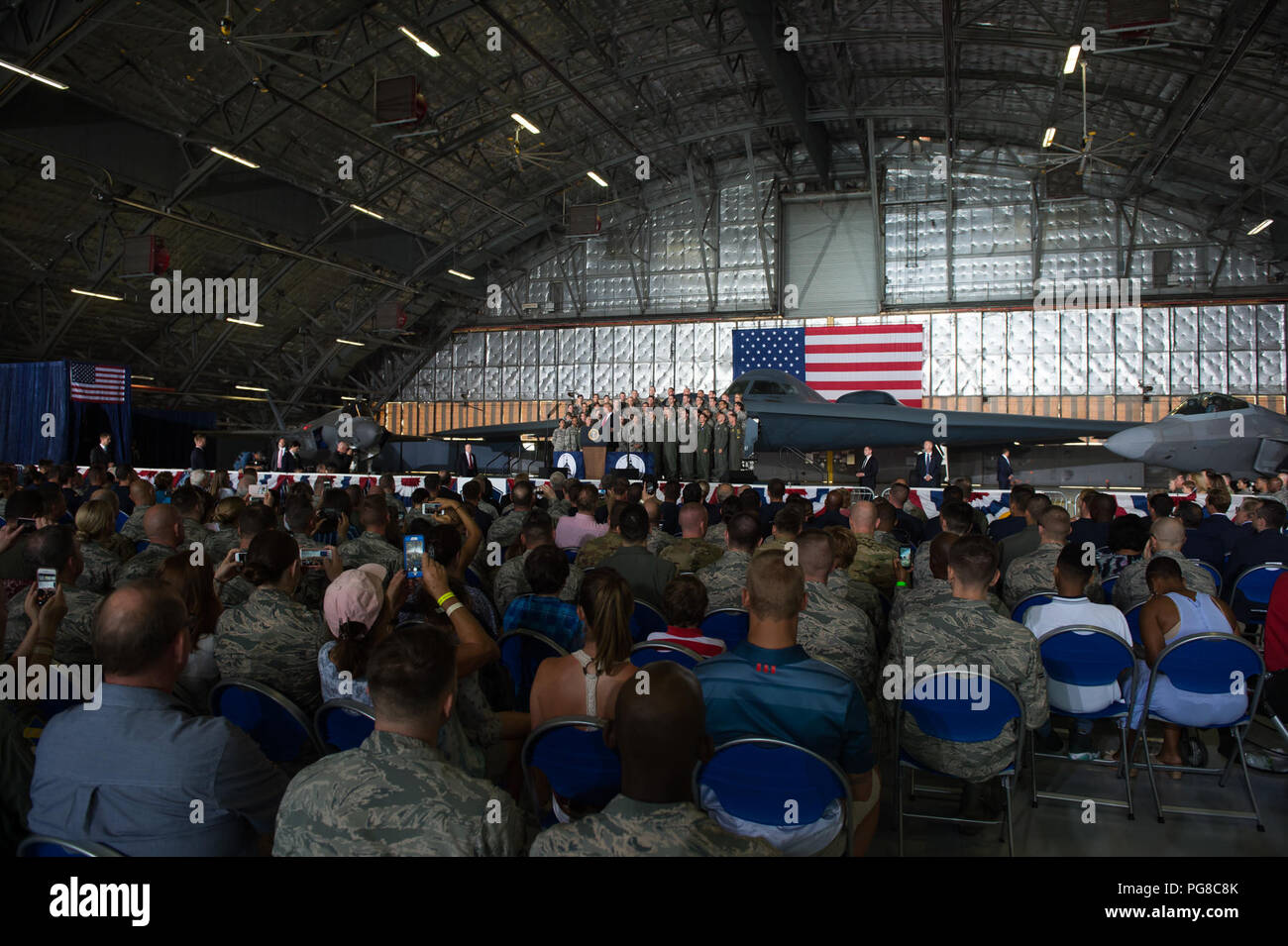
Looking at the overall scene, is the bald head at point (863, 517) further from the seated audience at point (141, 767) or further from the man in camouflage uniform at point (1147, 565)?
the seated audience at point (141, 767)

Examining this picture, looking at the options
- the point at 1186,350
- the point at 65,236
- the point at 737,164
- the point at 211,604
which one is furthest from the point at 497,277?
the point at 211,604

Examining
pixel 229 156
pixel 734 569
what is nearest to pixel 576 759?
pixel 734 569

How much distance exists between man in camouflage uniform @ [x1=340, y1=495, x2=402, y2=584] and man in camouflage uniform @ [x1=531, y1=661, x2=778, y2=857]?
3.66 meters

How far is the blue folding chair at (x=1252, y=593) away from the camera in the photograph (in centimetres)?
573

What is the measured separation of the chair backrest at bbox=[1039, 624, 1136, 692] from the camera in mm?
3727

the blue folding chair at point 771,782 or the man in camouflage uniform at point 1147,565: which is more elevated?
the man in camouflage uniform at point 1147,565

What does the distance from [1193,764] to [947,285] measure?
23.6 meters

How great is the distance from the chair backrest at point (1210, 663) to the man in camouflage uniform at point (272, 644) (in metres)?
3.95

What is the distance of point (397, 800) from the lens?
1.74 metres

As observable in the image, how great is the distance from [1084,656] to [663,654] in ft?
7.19

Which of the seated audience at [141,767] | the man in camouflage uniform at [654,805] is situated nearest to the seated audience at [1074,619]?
the man in camouflage uniform at [654,805]

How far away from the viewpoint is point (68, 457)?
782 inches

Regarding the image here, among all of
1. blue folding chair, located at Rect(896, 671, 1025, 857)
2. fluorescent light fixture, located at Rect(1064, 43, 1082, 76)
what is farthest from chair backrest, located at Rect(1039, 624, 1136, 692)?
fluorescent light fixture, located at Rect(1064, 43, 1082, 76)
